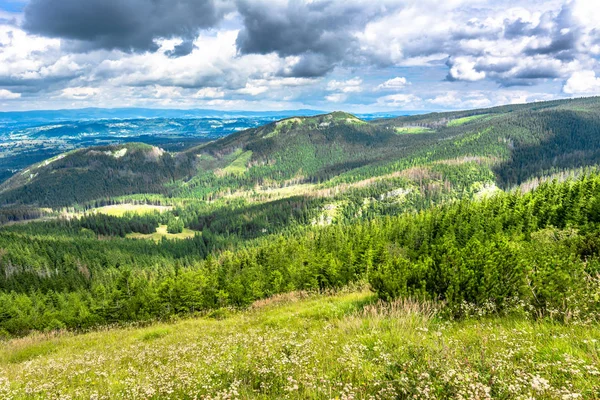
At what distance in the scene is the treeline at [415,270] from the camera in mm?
12812

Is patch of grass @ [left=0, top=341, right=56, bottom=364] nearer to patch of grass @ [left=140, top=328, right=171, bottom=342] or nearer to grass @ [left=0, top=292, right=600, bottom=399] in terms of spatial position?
patch of grass @ [left=140, top=328, right=171, bottom=342]

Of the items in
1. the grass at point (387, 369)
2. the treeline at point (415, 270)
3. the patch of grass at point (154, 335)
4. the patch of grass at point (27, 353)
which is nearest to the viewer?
the grass at point (387, 369)

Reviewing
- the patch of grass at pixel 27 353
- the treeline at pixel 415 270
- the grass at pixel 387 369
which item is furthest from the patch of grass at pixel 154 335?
the treeline at pixel 415 270

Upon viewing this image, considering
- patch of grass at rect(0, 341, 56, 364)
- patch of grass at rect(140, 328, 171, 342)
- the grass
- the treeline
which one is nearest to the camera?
the grass

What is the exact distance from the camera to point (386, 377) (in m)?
6.48

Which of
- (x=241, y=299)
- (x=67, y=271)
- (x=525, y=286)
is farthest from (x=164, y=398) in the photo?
(x=67, y=271)

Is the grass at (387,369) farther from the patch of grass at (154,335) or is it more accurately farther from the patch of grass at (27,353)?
the patch of grass at (27,353)

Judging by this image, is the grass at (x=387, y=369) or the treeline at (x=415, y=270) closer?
the grass at (x=387, y=369)

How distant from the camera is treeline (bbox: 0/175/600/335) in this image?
42.0 feet

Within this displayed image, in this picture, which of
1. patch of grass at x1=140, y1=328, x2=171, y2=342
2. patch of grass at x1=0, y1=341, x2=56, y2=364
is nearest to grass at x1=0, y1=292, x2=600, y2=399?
patch of grass at x1=140, y1=328, x2=171, y2=342

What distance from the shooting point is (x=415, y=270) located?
16.9m

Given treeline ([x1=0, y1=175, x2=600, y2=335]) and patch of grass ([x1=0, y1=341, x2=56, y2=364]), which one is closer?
treeline ([x1=0, y1=175, x2=600, y2=335])

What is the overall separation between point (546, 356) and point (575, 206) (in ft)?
183

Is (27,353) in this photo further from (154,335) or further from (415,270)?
(415,270)
